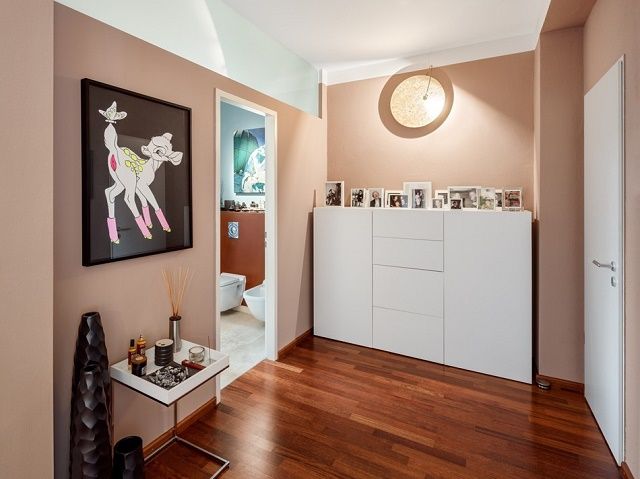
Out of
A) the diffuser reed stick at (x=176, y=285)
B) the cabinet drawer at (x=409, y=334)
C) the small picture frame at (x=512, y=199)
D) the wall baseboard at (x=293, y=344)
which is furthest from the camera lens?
the wall baseboard at (x=293, y=344)

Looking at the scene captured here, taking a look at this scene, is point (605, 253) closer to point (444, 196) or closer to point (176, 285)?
point (444, 196)

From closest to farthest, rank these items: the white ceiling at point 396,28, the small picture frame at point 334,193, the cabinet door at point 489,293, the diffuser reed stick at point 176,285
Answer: the diffuser reed stick at point 176,285 < the white ceiling at point 396,28 < the cabinet door at point 489,293 < the small picture frame at point 334,193

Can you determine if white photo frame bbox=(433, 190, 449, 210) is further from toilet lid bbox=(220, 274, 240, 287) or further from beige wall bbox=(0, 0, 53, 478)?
beige wall bbox=(0, 0, 53, 478)

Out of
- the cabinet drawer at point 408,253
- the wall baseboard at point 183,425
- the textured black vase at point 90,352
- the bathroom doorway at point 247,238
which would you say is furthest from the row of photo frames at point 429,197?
the textured black vase at point 90,352

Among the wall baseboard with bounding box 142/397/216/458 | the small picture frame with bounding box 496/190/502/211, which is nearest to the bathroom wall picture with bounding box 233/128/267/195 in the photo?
the small picture frame with bounding box 496/190/502/211

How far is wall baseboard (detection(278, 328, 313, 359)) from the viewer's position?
3.22 meters

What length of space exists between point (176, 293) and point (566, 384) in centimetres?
273

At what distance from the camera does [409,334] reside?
126 inches

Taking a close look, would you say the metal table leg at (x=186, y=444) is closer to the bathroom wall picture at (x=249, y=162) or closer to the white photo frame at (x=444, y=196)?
the white photo frame at (x=444, y=196)

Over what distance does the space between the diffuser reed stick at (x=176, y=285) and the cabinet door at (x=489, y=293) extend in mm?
1961

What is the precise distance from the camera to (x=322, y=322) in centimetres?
360

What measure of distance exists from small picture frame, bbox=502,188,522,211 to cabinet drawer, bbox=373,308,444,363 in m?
1.06

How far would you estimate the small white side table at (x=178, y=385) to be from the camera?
1.61 metres

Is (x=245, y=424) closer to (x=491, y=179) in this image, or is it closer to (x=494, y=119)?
(x=491, y=179)
